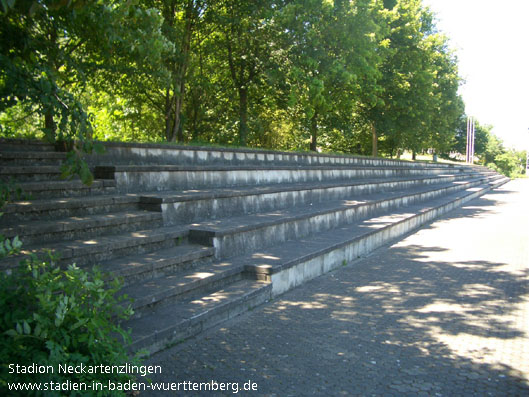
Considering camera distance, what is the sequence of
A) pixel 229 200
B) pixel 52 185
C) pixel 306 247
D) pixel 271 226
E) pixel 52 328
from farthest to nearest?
1. pixel 229 200
2. pixel 271 226
3. pixel 306 247
4. pixel 52 185
5. pixel 52 328

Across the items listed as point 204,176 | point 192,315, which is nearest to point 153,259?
point 192,315

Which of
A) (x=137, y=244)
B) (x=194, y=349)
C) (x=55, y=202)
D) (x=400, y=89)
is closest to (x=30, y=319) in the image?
(x=194, y=349)

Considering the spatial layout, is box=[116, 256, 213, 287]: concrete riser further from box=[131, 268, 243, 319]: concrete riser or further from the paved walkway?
the paved walkway

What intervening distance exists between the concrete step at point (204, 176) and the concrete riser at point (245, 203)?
3.39 feet

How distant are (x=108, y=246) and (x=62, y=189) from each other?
1689 millimetres

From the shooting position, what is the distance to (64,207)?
5645mm

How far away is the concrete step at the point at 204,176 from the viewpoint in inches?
290

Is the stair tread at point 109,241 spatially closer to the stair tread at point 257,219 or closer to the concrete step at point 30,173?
the stair tread at point 257,219

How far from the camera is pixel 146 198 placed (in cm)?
662

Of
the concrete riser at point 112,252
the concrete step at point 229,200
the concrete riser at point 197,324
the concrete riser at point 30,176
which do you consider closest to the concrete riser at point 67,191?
the concrete riser at point 30,176

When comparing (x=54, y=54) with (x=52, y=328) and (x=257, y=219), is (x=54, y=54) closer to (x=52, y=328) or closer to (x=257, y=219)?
(x=52, y=328)

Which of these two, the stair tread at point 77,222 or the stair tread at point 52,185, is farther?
the stair tread at point 52,185

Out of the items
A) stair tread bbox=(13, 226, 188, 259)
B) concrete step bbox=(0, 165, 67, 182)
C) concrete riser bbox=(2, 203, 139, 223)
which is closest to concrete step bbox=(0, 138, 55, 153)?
concrete step bbox=(0, 165, 67, 182)

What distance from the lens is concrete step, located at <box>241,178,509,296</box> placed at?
6078 millimetres
